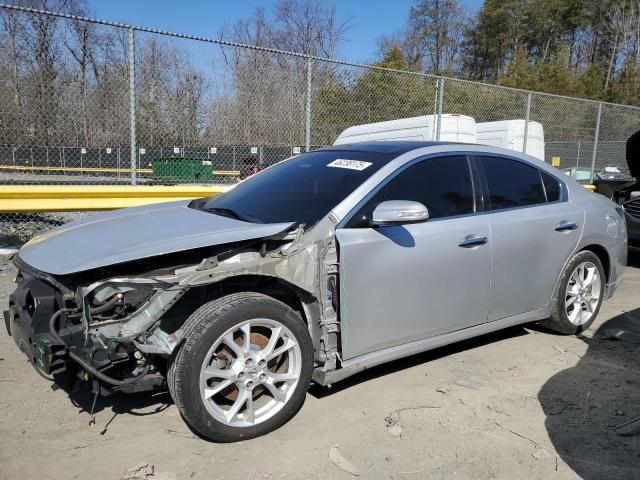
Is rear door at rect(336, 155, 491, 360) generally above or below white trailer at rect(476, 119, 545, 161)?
below

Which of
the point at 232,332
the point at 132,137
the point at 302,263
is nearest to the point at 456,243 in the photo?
the point at 302,263

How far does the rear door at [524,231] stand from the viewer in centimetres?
369

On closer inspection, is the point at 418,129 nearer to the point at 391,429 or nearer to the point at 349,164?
the point at 349,164

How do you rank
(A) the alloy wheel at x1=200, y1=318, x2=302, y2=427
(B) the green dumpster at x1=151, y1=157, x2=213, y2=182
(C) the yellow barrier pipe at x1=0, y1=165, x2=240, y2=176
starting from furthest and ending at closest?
1. (B) the green dumpster at x1=151, y1=157, x2=213, y2=182
2. (C) the yellow barrier pipe at x1=0, y1=165, x2=240, y2=176
3. (A) the alloy wheel at x1=200, y1=318, x2=302, y2=427

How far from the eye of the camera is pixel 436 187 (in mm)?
3510

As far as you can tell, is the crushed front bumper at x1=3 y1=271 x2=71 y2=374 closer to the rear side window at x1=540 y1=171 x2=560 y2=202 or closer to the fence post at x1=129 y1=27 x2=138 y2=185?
the fence post at x1=129 y1=27 x2=138 y2=185

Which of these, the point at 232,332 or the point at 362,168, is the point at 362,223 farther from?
the point at 232,332

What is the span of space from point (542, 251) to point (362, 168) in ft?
5.31

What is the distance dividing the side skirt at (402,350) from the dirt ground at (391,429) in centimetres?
26

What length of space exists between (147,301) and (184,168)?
5551 mm

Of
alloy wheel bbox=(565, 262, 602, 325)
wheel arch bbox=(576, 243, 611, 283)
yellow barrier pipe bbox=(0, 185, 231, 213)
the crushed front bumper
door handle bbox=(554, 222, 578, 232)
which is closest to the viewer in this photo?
the crushed front bumper

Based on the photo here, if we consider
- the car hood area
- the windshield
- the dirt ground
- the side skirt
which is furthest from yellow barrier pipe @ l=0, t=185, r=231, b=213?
the side skirt

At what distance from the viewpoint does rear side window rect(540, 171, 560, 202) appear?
4.20 metres

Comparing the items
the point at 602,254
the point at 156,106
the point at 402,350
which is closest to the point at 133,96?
the point at 156,106
